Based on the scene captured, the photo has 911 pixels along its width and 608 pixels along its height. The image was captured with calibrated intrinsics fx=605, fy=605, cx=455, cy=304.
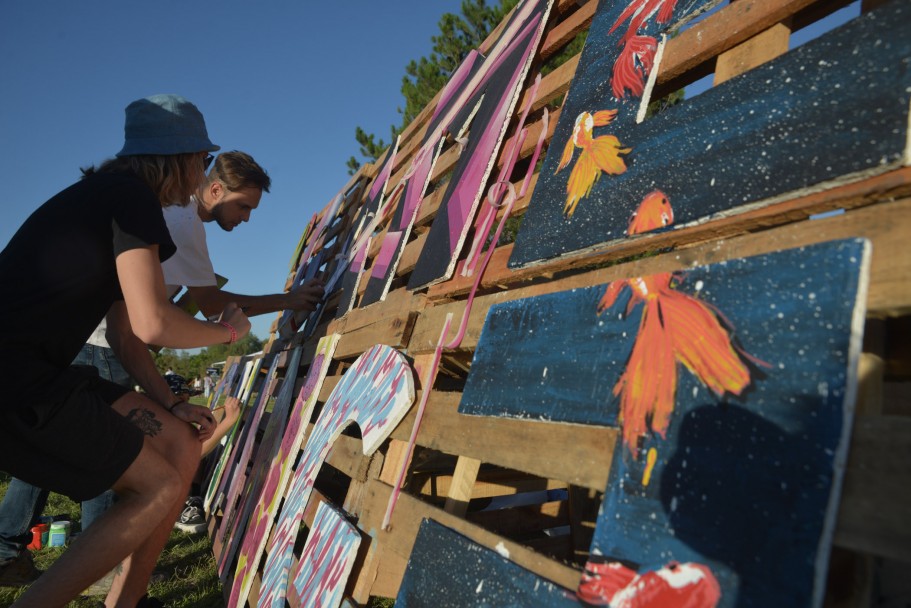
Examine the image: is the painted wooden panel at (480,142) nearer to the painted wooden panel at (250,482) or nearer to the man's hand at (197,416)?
the man's hand at (197,416)

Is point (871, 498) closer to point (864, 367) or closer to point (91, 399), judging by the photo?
point (864, 367)

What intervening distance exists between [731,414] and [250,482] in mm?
3502

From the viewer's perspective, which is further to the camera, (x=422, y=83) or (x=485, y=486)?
(x=422, y=83)

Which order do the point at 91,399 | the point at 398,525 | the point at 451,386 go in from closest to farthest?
the point at 398,525 < the point at 91,399 < the point at 451,386

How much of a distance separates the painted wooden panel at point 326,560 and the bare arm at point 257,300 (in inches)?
59.2

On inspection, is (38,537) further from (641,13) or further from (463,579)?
(641,13)

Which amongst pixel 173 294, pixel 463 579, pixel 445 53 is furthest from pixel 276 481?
pixel 445 53

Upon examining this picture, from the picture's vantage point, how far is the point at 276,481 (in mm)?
2926

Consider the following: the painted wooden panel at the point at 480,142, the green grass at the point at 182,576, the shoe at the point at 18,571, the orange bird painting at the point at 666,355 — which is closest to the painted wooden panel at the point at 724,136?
the orange bird painting at the point at 666,355

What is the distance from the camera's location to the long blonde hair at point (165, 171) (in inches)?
78.7

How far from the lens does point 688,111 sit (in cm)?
108

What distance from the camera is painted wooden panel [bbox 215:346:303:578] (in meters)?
3.33

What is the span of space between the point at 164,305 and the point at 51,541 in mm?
3430

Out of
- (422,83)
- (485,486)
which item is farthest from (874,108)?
(422,83)
